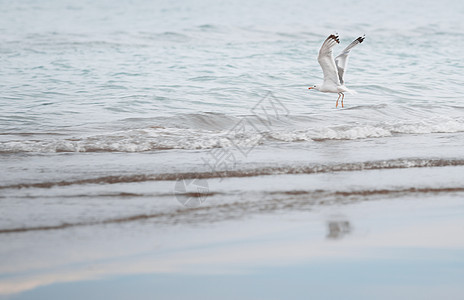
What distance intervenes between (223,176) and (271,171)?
15.7 inches

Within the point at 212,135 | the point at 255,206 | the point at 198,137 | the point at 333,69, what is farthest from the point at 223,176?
the point at 333,69

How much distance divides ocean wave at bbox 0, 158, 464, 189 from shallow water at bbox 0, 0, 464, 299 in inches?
0.9

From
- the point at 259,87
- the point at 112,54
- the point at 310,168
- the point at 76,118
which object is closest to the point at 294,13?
the point at 112,54

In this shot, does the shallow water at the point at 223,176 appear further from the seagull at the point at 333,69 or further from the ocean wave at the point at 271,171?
the seagull at the point at 333,69

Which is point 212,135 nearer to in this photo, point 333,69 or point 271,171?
point 271,171

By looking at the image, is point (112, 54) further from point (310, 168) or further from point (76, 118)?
point (310, 168)

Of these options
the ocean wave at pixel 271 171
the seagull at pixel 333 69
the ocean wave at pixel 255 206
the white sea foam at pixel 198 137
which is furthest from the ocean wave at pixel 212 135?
the ocean wave at pixel 255 206

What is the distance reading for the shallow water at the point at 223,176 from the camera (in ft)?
10.0

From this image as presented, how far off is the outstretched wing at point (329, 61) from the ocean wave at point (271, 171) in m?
2.33

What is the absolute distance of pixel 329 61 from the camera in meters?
7.84

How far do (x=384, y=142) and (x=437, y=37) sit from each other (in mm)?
16512

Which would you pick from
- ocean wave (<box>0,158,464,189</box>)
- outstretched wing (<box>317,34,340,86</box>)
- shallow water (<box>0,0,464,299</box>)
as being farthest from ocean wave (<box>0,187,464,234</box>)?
outstretched wing (<box>317,34,340,86</box>)

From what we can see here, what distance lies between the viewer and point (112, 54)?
15.8 metres

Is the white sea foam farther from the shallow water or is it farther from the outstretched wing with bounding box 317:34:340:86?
the outstretched wing with bounding box 317:34:340:86
